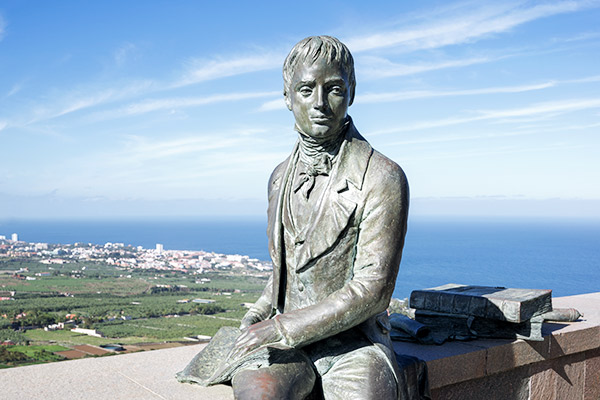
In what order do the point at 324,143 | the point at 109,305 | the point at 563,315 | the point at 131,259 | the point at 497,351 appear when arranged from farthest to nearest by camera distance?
the point at 131,259 → the point at 109,305 → the point at 563,315 → the point at 497,351 → the point at 324,143

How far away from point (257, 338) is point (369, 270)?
2.02ft

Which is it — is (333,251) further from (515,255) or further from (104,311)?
(515,255)

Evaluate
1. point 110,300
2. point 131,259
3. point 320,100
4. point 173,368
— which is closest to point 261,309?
point 173,368

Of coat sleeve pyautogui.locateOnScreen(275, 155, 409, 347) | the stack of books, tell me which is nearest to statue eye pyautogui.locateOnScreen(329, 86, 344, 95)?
coat sleeve pyautogui.locateOnScreen(275, 155, 409, 347)

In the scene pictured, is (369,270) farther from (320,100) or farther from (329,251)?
(320,100)

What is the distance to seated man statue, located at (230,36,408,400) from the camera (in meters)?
2.58

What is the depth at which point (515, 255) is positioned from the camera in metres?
62.8

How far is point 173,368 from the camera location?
3771 millimetres

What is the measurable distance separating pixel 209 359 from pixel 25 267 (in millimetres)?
35597

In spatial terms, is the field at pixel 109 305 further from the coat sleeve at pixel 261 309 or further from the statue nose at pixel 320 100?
the statue nose at pixel 320 100

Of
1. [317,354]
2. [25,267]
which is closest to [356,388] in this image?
[317,354]

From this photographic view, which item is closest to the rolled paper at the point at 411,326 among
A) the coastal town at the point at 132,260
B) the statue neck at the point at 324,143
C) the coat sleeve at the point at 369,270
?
the coat sleeve at the point at 369,270

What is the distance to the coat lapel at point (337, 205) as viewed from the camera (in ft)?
9.05

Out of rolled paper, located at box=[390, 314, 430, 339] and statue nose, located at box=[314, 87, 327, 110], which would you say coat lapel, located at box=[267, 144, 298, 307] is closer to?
statue nose, located at box=[314, 87, 327, 110]
